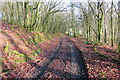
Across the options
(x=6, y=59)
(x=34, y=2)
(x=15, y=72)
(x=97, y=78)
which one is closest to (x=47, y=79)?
(x=15, y=72)

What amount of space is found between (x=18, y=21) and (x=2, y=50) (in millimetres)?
15967

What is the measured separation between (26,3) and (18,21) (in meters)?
6.47

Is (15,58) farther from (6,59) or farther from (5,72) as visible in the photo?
(5,72)

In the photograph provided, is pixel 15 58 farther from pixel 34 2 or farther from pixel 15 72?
pixel 34 2

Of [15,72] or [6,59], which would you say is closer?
[15,72]

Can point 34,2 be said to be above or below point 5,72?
above

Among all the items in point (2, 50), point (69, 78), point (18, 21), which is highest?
point (18, 21)

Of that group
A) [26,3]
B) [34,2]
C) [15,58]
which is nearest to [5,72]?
[15,58]

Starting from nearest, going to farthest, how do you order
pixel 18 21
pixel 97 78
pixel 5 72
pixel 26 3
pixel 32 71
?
pixel 97 78
pixel 5 72
pixel 32 71
pixel 26 3
pixel 18 21

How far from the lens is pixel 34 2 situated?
19.4 metres

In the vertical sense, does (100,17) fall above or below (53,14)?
below

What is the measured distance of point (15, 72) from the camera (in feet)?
22.9

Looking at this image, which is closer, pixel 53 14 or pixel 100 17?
pixel 100 17

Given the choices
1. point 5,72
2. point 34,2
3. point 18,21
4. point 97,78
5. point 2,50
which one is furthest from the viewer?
point 18,21
